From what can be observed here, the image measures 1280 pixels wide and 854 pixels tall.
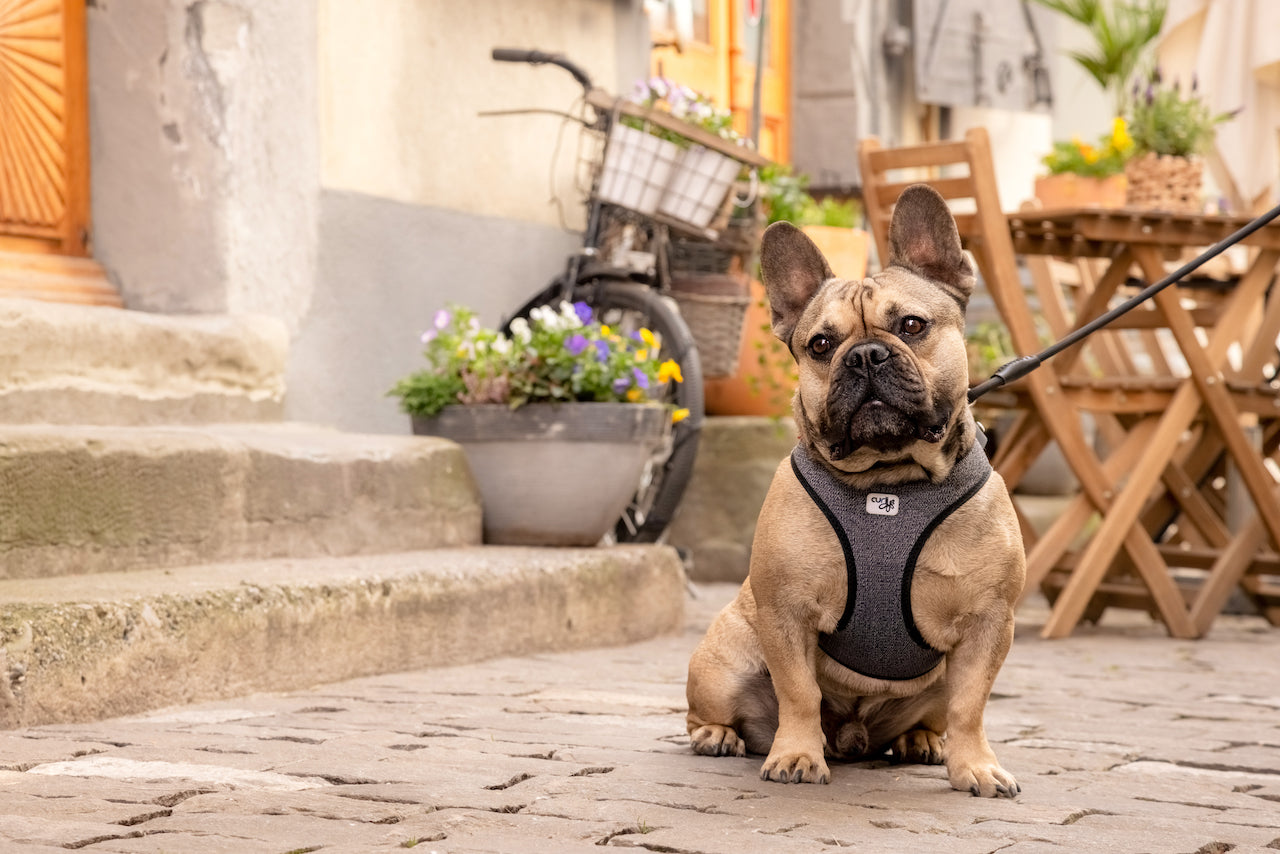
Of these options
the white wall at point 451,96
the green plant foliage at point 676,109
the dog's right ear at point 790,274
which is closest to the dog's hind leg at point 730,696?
the dog's right ear at point 790,274

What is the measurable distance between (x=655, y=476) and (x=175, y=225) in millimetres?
2029

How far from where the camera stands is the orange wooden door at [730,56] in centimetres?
866

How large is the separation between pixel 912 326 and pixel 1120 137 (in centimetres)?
467

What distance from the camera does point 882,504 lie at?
9.45ft

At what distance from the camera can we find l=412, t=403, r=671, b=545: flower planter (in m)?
5.11

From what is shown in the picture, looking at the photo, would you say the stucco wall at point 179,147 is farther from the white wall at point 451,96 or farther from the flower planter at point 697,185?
the flower planter at point 697,185

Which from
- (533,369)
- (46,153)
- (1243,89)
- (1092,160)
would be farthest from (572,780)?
(1243,89)

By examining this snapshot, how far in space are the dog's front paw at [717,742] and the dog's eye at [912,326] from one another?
897mm

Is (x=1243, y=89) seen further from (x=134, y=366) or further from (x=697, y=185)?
(x=134, y=366)

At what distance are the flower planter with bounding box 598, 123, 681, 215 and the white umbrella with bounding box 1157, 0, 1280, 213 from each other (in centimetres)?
288

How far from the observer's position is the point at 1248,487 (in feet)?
18.6

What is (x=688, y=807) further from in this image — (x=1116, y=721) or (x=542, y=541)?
(x=542, y=541)

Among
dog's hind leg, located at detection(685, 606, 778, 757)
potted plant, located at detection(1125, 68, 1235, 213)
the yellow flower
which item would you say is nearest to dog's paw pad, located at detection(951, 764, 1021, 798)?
dog's hind leg, located at detection(685, 606, 778, 757)

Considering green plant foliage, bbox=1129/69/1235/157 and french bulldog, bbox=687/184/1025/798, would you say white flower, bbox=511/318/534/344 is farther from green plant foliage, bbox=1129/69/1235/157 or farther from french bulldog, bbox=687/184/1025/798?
green plant foliage, bbox=1129/69/1235/157
